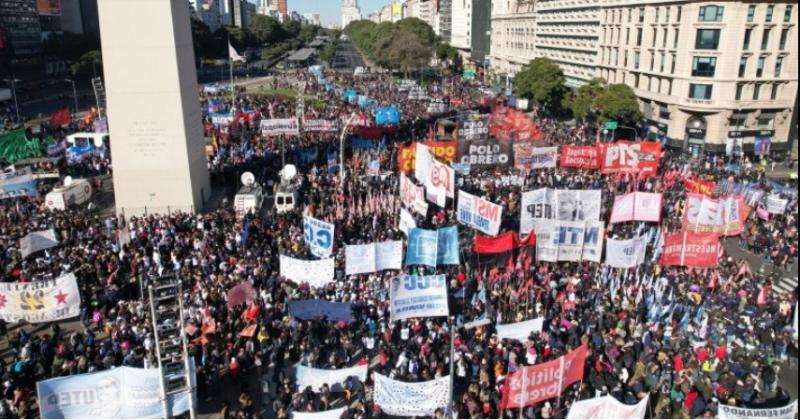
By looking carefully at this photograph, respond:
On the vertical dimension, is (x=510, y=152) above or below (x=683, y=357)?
above

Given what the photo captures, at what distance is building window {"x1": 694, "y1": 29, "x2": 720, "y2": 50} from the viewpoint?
40500 mm

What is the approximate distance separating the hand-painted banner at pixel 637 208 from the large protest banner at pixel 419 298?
9.63 meters

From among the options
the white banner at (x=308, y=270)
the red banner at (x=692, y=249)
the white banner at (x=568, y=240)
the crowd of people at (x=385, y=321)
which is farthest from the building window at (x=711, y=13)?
the white banner at (x=308, y=270)

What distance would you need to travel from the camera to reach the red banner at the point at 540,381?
39.3 feet

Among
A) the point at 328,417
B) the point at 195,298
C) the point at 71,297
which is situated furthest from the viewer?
the point at 195,298

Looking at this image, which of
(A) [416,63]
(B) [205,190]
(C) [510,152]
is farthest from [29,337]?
(A) [416,63]

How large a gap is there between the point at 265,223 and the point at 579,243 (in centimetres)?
1248

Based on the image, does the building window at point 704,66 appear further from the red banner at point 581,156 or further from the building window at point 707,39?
the red banner at point 581,156

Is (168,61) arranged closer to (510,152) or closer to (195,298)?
(195,298)

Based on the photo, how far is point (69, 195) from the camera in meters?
27.7

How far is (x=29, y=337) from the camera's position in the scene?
49.9ft

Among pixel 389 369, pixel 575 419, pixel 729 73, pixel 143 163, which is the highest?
pixel 729 73

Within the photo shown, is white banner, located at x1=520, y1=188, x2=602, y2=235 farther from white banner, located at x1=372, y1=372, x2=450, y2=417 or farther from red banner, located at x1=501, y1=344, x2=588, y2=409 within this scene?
white banner, located at x1=372, y1=372, x2=450, y2=417

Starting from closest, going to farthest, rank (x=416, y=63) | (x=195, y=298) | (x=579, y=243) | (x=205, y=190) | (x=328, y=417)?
1. (x=328, y=417)
2. (x=195, y=298)
3. (x=579, y=243)
4. (x=205, y=190)
5. (x=416, y=63)
